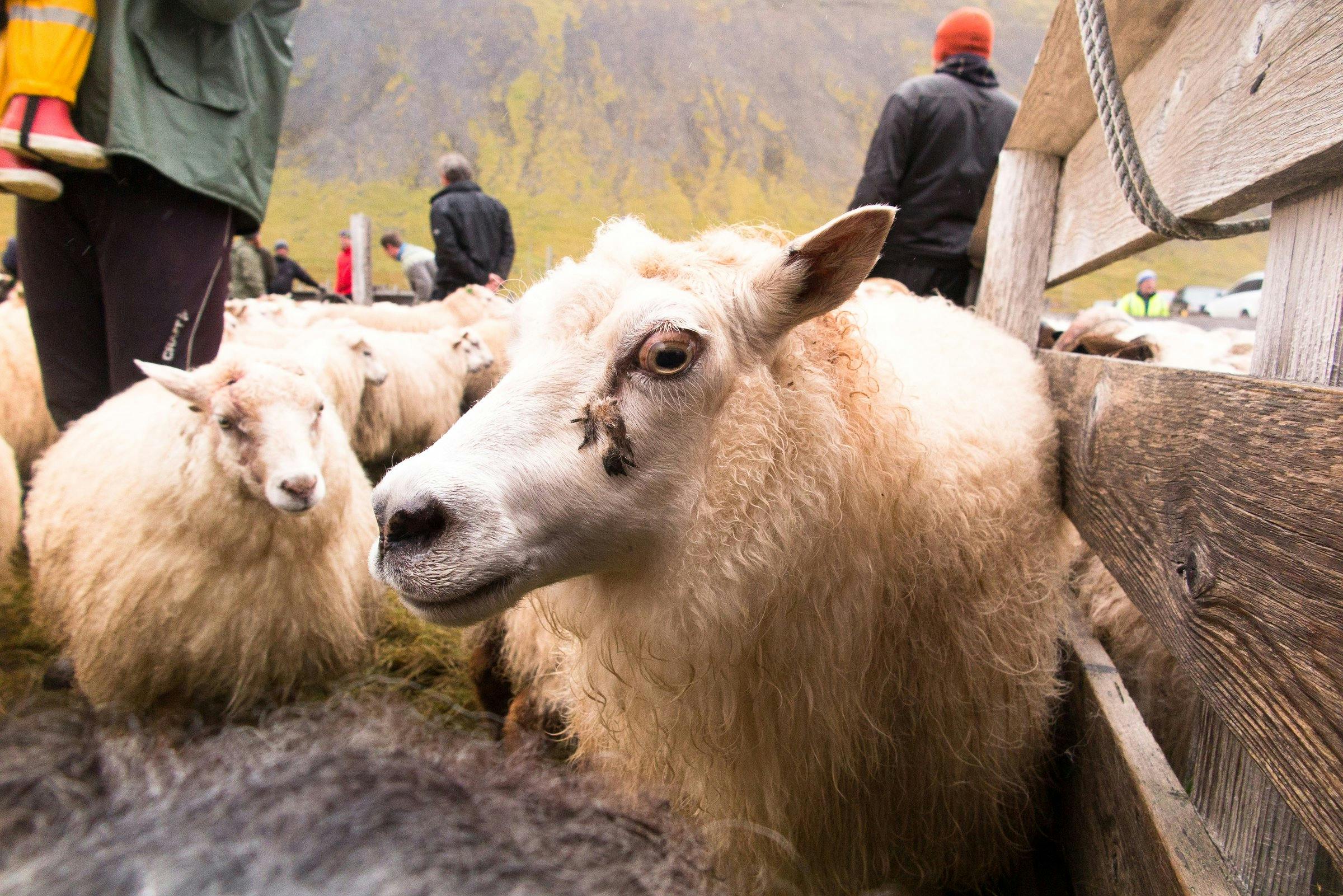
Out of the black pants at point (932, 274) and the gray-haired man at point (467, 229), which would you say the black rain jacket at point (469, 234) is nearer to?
the gray-haired man at point (467, 229)

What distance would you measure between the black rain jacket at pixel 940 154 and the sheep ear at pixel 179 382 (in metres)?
2.93

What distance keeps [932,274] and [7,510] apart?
4382 mm

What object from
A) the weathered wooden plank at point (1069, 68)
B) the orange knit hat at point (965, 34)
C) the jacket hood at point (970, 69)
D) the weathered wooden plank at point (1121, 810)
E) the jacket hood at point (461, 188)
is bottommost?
the weathered wooden plank at point (1121, 810)

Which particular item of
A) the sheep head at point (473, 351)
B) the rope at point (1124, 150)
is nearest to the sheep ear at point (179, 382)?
the rope at point (1124, 150)

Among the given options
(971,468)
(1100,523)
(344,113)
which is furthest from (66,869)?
(344,113)

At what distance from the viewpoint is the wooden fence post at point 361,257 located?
506 inches

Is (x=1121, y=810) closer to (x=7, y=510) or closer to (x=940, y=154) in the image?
(x=940, y=154)

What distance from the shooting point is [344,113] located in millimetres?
54969

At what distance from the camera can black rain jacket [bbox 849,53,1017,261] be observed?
356cm

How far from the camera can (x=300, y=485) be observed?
2580 mm

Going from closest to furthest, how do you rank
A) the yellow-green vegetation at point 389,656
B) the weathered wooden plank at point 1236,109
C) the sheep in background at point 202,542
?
the weathered wooden plank at point 1236,109 → the sheep in background at point 202,542 → the yellow-green vegetation at point 389,656

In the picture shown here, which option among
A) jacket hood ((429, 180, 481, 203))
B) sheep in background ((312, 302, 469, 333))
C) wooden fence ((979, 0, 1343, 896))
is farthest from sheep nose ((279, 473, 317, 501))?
jacket hood ((429, 180, 481, 203))

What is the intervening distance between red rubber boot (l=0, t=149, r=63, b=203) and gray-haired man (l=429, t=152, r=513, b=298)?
579 centimetres

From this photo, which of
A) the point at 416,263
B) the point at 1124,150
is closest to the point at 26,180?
the point at 1124,150
